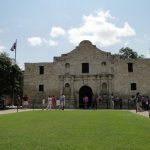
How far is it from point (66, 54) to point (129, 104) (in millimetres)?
10882

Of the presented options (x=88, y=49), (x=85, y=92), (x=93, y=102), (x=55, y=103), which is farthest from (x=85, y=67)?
(x=55, y=103)

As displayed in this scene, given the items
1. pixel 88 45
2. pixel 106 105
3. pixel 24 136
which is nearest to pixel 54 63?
pixel 88 45

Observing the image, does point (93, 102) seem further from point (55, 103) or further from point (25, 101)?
point (25, 101)

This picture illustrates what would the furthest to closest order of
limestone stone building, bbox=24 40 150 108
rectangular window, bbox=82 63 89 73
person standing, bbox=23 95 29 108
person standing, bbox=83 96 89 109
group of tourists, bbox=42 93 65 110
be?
rectangular window, bbox=82 63 89 73
limestone stone building, bbox=24 40 150 108
person standing, bbox=23 95 29 108
person standing, bbox=83 96 89 109
group of tourists, bbox=42 93 65 110

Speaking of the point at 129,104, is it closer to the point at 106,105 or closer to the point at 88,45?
the point at 106,105

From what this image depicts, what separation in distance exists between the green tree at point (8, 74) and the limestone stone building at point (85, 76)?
494 centimetres

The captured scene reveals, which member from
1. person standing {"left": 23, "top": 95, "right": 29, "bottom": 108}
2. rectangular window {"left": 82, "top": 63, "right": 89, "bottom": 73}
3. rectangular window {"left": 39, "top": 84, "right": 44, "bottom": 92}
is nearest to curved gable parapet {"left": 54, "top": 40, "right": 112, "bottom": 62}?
rectangular window {"left": 82, "top": 63, "right": 89, "bottom": 73}

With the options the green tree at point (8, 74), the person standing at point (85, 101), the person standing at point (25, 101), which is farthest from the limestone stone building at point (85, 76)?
the green tree at point (8, 74)

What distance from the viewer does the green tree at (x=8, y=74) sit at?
42.6 m

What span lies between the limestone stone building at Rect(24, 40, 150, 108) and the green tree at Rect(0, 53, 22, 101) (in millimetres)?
4936

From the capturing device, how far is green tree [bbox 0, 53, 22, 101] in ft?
140

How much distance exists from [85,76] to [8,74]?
34.3 ft

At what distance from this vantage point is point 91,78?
47.5 m

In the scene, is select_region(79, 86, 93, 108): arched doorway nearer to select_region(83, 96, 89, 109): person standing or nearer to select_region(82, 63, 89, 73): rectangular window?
select_region(82, 63, 89, 73): rectangular window
